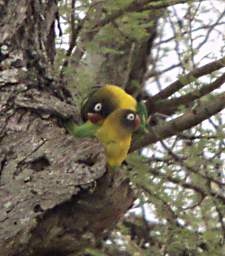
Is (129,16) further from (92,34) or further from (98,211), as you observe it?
(98,211)

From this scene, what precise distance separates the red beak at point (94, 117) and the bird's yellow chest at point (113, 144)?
0.14 ft

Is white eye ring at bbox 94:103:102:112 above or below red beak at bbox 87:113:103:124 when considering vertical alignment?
above

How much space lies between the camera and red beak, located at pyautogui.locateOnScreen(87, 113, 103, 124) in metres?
1.79

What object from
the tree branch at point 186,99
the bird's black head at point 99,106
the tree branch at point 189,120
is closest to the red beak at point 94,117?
the bird's black head at point 99,106

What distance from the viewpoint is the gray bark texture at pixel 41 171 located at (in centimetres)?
156

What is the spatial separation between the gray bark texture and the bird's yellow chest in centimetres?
4

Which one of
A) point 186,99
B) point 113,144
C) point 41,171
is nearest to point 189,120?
point 186,99

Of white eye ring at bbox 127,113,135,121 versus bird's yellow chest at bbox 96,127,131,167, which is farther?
white eye ring at bbox 127,113,135,121

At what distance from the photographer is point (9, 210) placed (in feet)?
5.04

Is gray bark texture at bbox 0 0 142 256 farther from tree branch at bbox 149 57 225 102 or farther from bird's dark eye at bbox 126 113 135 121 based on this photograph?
tree branch at bbox 149 57 225 102

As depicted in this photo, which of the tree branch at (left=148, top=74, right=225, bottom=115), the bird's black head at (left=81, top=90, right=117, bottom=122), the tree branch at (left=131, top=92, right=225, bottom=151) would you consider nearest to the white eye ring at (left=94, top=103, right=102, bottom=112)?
the bird's black head at (left=81, top=90, right=117, bottom=122)

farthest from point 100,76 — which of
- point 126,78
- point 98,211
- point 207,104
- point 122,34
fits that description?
point 98,211

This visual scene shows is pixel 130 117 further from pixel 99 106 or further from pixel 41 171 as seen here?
pixel 41 171

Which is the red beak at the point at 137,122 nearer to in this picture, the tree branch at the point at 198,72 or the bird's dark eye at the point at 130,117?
the bird's dark eye at the point at 130,117
